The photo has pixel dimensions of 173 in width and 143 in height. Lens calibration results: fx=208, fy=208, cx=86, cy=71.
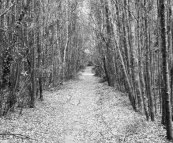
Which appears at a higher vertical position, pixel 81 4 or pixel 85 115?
pixel 81 4

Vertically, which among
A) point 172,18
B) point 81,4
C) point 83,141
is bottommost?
point 83,141

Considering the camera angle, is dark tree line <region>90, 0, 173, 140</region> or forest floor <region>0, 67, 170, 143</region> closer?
dark tree line <region>90, 0, 173, 140</region>

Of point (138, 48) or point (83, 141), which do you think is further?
point (138, 48)

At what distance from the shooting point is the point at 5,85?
9297mm

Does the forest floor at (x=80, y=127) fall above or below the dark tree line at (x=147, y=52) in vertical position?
below

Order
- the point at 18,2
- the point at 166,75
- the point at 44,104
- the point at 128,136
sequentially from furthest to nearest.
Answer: the point at 44,104 → the point at 18,2 → the point at 128,136 → the point at 166,75

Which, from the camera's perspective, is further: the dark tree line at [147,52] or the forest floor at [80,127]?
the forest floor at [80,127]

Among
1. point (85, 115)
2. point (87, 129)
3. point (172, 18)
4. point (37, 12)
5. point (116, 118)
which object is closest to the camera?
point (172, 18)

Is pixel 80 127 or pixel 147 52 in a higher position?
pixel 147 52

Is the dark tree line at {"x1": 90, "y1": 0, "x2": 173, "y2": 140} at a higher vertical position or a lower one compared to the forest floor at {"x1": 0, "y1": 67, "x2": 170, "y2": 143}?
higher

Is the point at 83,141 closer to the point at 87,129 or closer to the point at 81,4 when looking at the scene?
the point at 87,129

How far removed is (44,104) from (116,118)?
Answer: 5.19 metres

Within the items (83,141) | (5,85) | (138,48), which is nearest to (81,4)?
(138,48)

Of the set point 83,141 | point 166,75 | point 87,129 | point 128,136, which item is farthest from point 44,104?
point 166,75
